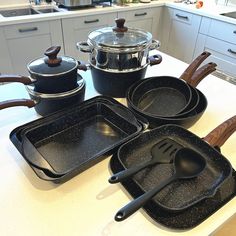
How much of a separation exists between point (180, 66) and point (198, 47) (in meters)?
1.31

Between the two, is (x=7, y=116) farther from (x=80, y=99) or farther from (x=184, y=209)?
(x=184, y=209)

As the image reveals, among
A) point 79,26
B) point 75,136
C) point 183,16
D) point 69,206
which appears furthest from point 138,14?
point 69,206

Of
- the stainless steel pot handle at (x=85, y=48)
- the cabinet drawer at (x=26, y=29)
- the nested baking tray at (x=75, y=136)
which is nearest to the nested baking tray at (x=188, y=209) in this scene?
the nested baking tray at (x=75, y=136)

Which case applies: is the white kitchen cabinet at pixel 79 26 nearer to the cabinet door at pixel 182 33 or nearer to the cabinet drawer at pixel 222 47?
the cabinet door at pixel 182 33

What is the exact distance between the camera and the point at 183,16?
232cm

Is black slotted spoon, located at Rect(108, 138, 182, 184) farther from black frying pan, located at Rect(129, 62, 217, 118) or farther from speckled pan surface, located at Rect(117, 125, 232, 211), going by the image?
black frying pan, located at Rect(129, 62, 217, 118)

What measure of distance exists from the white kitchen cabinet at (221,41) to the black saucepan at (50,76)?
66.1 inches

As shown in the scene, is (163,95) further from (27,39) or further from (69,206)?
(27,39)

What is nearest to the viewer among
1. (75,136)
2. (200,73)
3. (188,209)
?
(188,209)

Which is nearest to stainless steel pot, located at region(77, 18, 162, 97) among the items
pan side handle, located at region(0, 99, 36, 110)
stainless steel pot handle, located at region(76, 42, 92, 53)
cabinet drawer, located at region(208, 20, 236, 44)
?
stainless steel pot handle, located at region(76, 42, 92, 53)

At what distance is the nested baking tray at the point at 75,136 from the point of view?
1.89 ft

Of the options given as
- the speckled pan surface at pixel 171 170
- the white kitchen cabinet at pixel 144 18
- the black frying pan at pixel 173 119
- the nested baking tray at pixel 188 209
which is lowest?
the white kitchen cabinet at pixel 144 18

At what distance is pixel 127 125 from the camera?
71 centimetres

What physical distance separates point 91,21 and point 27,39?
565 millimetres
